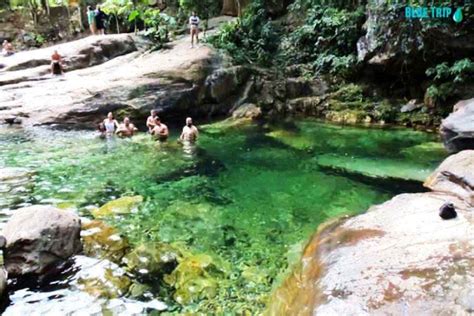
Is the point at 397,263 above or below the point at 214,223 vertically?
above

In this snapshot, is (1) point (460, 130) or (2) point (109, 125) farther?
(2) point (109, 125)

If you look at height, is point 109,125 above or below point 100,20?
below

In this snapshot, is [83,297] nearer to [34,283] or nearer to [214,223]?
[34,283]

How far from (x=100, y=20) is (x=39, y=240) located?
2235 cm

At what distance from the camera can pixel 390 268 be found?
4.81 metres

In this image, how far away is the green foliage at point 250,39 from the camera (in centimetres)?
2166

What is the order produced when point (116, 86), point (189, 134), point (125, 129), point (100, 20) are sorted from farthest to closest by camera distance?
1. point (100, 20)
2. point (116, 86)
3. point (125, 129)
4. point (189, 134)

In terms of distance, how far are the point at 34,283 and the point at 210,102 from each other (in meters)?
14.4

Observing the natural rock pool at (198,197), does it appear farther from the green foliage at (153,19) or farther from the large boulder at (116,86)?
the green foliage at (153,19)

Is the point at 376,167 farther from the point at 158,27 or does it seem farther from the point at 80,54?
the point at 80,54

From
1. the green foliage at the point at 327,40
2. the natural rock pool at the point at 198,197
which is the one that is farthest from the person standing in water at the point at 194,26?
the natural rock pool at the point at 198,197

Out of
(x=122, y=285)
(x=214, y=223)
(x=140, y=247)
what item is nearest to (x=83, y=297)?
(x=122, y=285)

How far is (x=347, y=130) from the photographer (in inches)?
674

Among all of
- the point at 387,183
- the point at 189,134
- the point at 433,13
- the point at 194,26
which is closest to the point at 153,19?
the point at 194,26
